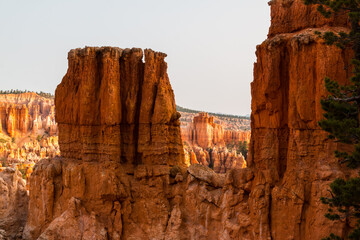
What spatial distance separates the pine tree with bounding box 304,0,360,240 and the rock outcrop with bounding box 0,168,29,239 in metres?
14.1

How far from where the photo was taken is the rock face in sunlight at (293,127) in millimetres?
11703

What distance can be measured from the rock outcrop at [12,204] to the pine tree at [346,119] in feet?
46.2

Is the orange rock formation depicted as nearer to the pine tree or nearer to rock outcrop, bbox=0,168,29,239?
rock outcrop, bbox=0,168,29,239

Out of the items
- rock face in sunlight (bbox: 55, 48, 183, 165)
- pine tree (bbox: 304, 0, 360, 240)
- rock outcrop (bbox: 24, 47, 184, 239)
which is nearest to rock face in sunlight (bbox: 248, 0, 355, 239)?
pine tree (bbox: 304, 0, 360, 240)

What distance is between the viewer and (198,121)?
245 ft

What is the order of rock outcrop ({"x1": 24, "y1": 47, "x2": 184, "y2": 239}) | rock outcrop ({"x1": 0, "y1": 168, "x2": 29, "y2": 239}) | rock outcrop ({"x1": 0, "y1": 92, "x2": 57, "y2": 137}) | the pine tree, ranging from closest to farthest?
the pine tree → rock outcrop ({"x1": 24, "y1": 47, "x2": 184, "y2": 239}) → rock outcrop ({"x1": 0, "y1": 168, "x2": 29, "y2": 239}) → rock outcrop ({"x1": 0, "y1": 92, "x2": 57, "y2": 137})

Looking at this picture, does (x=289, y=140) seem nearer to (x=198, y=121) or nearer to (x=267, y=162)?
(x=267, y=162)


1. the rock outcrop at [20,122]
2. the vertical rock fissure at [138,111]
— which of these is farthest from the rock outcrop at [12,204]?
the rock outcrop at [20,122]

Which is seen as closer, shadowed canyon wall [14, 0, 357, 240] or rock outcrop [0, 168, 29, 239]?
shadowed canyon wall [14, 0, 357, 240]

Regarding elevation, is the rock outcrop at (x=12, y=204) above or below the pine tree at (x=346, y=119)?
below

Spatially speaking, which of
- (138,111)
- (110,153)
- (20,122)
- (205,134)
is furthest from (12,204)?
(20,122)

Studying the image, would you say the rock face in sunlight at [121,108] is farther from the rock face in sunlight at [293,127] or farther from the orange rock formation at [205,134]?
the orange rock formation at [205,134]

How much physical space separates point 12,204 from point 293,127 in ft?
45.4

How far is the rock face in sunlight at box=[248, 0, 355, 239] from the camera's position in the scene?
38.4 feet
